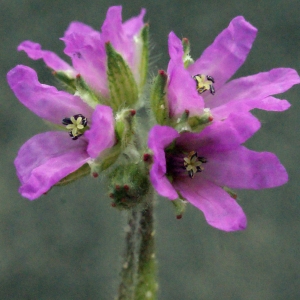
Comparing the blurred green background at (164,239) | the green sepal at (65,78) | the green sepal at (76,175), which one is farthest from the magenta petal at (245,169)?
the blurred green background at (164,239)

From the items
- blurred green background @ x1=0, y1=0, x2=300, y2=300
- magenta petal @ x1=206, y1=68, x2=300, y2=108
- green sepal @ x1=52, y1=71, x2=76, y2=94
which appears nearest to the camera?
magenta petal @ x1=206, y1=68, x2=300, y2=108

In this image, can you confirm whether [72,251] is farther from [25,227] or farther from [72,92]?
[72,92]

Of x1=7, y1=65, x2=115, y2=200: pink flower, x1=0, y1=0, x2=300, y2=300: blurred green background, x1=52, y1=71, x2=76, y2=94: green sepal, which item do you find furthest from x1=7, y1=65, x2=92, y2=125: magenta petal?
x1=0, y1=0, x2=300, y2=300: blurred green background

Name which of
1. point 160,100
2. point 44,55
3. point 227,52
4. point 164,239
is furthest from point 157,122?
point 164,239

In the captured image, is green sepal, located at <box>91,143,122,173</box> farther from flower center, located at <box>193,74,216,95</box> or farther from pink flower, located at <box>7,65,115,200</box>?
flower center, located at <box>193,74,216,95</box>

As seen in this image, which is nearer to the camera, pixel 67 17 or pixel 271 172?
pixel 271 172

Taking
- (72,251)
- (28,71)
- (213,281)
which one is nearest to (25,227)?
(72,251)
